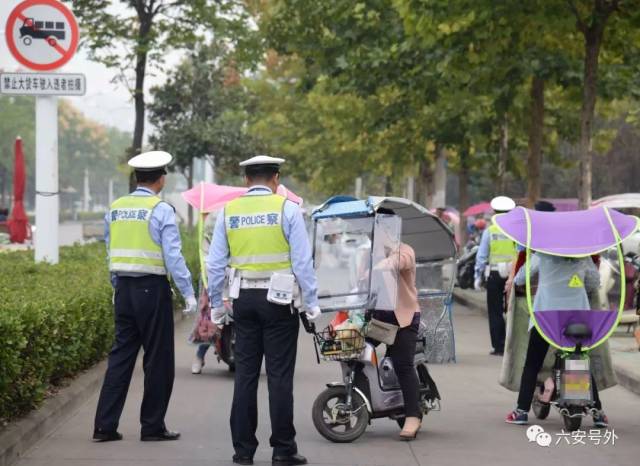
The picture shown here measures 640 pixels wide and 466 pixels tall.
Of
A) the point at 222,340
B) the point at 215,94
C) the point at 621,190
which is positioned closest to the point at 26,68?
the point at 222,340

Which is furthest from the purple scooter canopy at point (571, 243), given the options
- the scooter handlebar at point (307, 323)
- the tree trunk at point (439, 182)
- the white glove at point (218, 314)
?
the tree trunk at point (439, 182)

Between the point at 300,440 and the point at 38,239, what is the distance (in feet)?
20.8

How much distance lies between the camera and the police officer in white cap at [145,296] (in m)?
8.85

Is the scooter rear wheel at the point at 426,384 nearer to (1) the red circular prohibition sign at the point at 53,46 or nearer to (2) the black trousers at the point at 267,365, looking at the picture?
(2) the black trousers at the point at 267,365

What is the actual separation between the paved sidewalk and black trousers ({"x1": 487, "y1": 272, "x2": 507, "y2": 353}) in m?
2.54

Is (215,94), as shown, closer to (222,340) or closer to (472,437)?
(222,340)

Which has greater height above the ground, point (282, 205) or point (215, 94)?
point (215, 94)

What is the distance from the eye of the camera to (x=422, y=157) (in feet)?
115

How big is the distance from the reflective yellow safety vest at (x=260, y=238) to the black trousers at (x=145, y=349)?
38.5 inches

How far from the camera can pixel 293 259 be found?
8039mm

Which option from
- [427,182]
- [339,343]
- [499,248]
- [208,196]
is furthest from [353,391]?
[427,182]

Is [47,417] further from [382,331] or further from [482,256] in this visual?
[482,256]

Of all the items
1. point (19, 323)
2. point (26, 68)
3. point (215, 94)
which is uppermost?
point (215, 94)

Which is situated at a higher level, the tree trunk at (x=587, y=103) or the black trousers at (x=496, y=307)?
the tree trunk at (x=587, y=103)
